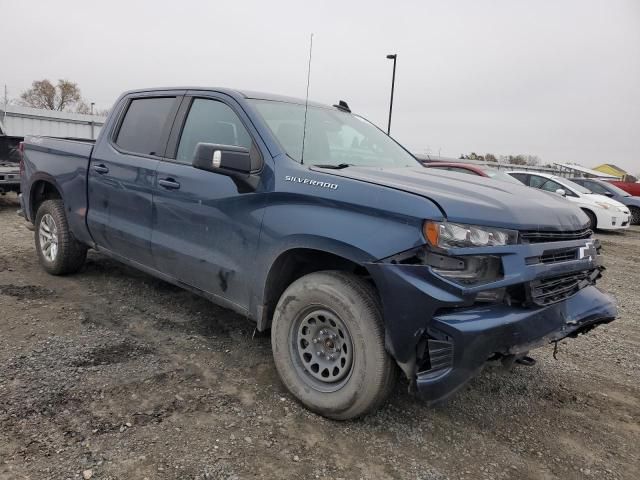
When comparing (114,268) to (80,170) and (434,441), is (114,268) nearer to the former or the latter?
(80,170)

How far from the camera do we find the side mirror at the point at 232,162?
3.00 meters

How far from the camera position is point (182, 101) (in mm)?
3912

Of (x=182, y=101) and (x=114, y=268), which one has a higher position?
(x=182, y=101)

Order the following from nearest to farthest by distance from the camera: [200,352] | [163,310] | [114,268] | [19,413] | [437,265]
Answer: [437,265] < [19,413] < [200,352] < [163,310] < [114,268]

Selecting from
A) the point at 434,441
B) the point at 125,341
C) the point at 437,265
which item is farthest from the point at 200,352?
the point at 437,265

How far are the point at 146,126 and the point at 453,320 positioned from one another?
3056mm

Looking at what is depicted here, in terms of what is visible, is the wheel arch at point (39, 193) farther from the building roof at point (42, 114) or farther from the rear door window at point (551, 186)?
the building roof at point (42, 114)

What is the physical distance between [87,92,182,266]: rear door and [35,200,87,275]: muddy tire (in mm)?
589

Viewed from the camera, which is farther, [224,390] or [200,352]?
[200,352]

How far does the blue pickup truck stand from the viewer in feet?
7.89

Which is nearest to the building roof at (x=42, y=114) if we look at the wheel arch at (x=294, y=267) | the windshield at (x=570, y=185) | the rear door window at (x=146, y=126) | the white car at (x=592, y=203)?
the white car at (x=592, y=203)

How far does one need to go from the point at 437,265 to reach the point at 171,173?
216 centimetres

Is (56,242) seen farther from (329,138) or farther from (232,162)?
(329,138)

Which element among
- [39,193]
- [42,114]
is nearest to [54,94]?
[42,114]
